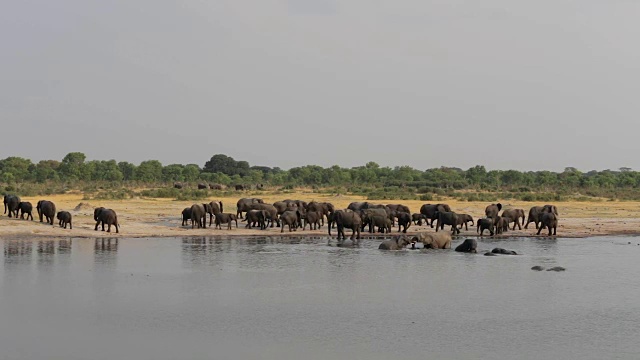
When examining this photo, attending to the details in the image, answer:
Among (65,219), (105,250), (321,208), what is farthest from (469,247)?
(65,219)

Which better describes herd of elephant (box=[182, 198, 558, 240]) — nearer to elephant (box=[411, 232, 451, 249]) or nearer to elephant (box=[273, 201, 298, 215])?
elephant (box=[273, 201, 298, 215])

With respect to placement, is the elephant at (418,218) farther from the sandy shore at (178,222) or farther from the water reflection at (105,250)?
the water reflection at (105,250)

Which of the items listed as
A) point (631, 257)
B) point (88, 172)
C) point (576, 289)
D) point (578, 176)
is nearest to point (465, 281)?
point (576, 289)

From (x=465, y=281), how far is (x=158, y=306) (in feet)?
25.6

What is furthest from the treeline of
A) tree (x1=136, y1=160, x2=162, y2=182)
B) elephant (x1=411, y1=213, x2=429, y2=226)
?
elephant (x1=411, y1=213, x2=429, y2=226)

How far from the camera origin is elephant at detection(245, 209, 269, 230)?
33656 millimetres

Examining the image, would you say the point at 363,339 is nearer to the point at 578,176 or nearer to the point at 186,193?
the point at 186,193

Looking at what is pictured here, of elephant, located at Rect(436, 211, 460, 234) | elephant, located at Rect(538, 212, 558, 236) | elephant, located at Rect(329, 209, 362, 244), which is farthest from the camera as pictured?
elephant, located at Rect(436, 211, 460, 234)

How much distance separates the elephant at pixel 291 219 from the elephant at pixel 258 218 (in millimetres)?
821

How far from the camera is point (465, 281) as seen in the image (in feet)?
65.5

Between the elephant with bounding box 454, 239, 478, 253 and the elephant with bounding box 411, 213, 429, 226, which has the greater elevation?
the elephant with bounding box 411, 213, 429, 226

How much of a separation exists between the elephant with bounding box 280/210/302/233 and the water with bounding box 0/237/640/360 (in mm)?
6542

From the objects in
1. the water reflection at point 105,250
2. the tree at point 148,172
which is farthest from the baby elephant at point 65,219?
the tree at point 148,172

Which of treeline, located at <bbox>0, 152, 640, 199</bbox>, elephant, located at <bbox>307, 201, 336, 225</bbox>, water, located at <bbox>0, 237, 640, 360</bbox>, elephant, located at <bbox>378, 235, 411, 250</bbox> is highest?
treeline, located at <bbox>0, 152, 640, 199</bbox>
